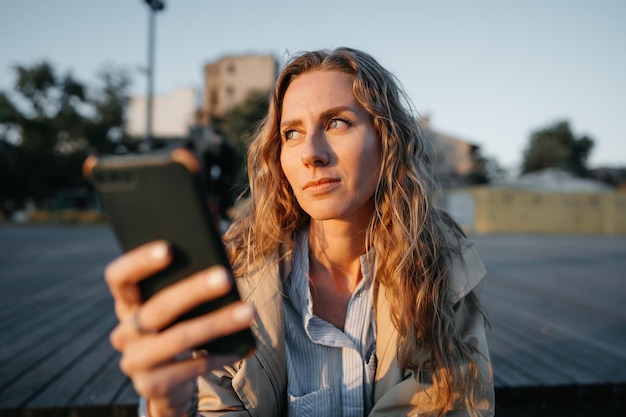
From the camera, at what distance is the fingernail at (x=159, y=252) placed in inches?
28.0

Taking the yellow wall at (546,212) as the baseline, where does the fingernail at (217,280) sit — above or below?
above

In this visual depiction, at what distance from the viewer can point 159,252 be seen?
713 mm

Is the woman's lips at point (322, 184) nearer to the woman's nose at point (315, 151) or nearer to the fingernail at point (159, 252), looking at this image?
the woman's nose at point (315, 151)

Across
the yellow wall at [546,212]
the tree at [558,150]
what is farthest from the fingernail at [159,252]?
the tree at [558,150]

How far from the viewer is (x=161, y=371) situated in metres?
0.74

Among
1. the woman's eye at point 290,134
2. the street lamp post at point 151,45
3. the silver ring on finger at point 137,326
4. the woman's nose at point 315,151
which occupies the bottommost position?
the silver ring on finger at point 137,326

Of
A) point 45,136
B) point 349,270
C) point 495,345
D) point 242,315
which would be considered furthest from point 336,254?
point 45,136

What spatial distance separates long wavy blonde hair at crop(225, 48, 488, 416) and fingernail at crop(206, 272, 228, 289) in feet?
2.85

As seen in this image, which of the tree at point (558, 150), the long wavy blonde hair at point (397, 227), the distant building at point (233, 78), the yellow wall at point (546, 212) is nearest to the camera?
the long wavy blonde hair at point (397, 227)

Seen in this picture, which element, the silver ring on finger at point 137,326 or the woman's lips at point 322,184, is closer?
the silver ring on finger at point 137,326

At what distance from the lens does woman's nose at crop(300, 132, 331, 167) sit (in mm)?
Result: 1482

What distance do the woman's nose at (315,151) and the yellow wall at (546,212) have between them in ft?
61.8

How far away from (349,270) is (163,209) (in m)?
1.18

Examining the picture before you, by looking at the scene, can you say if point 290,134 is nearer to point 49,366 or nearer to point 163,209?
point 163,209
